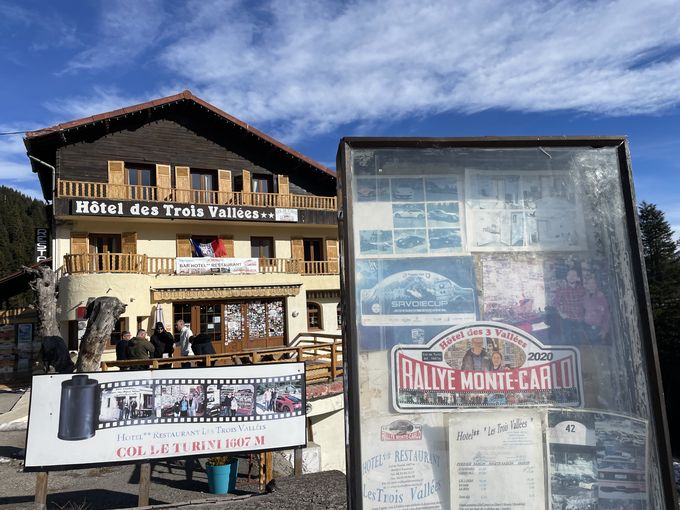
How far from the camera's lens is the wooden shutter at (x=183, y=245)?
57.3ft

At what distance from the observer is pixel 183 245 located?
57.7 feet

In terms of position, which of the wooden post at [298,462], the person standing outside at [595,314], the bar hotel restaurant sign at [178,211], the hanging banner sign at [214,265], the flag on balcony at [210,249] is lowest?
the wooden post at [298,462]

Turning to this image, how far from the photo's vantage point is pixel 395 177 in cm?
242

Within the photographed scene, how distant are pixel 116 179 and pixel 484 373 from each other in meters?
17.8

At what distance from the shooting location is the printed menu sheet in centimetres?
225

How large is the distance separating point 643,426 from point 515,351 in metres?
0.75

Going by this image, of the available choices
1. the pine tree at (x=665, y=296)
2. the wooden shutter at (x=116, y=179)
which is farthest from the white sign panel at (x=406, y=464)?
the pine tree at (x=665, y=296)

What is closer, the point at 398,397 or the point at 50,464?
the point at 398,397

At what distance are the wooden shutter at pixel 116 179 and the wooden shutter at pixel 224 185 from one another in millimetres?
3824

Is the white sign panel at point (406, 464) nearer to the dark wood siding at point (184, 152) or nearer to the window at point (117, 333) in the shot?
the window at point (117, 333)

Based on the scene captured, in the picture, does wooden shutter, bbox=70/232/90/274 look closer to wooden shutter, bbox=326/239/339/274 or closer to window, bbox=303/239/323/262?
window, bbox=303/239/323/262

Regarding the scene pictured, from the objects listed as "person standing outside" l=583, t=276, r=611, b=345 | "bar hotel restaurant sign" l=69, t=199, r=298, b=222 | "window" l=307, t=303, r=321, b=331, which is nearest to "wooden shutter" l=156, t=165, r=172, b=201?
"bar hotel restaurant sign" l=69, t=199, r=298, b=222

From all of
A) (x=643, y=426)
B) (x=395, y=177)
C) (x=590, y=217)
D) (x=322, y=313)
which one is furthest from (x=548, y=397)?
(x=322, y=313)

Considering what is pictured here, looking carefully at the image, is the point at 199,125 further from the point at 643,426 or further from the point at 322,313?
the point at 643,426
